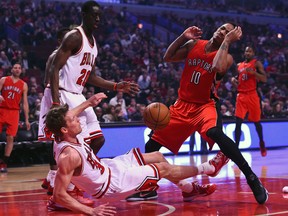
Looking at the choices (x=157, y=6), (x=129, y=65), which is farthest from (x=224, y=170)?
(x=157, y=6)

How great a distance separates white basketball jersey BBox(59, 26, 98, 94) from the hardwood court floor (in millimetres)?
1225

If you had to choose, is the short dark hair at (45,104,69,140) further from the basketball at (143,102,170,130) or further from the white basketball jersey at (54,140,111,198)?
the basketball at (143,102,170,130)

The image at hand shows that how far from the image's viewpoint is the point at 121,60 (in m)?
18.3

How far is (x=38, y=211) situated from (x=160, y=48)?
52.8 ft

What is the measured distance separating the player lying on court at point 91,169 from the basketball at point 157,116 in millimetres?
350

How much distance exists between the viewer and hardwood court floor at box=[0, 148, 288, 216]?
5.33m

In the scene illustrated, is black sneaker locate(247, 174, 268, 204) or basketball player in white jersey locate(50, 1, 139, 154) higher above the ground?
basketball player in white jersey locate(50, 1, 139, 154)

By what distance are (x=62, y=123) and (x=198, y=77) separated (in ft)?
6.19

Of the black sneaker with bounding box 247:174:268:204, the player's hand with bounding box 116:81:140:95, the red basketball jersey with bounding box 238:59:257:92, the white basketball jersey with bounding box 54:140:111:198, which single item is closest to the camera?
the white basketball jersey with bounding box 54:140:111:198

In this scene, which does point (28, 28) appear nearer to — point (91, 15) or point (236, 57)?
point (236, 57)

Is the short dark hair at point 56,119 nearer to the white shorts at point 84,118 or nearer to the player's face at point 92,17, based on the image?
the white shorts at point 84,118

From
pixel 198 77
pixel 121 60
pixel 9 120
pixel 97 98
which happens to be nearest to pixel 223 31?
pixel 198 77

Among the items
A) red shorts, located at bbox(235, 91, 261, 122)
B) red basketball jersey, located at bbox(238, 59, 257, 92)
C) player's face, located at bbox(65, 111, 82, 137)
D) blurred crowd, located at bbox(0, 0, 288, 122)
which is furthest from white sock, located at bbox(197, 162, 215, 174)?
blurred crowd, located at bbox(0, 0, 288, 122)

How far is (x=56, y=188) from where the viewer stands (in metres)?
4.61
